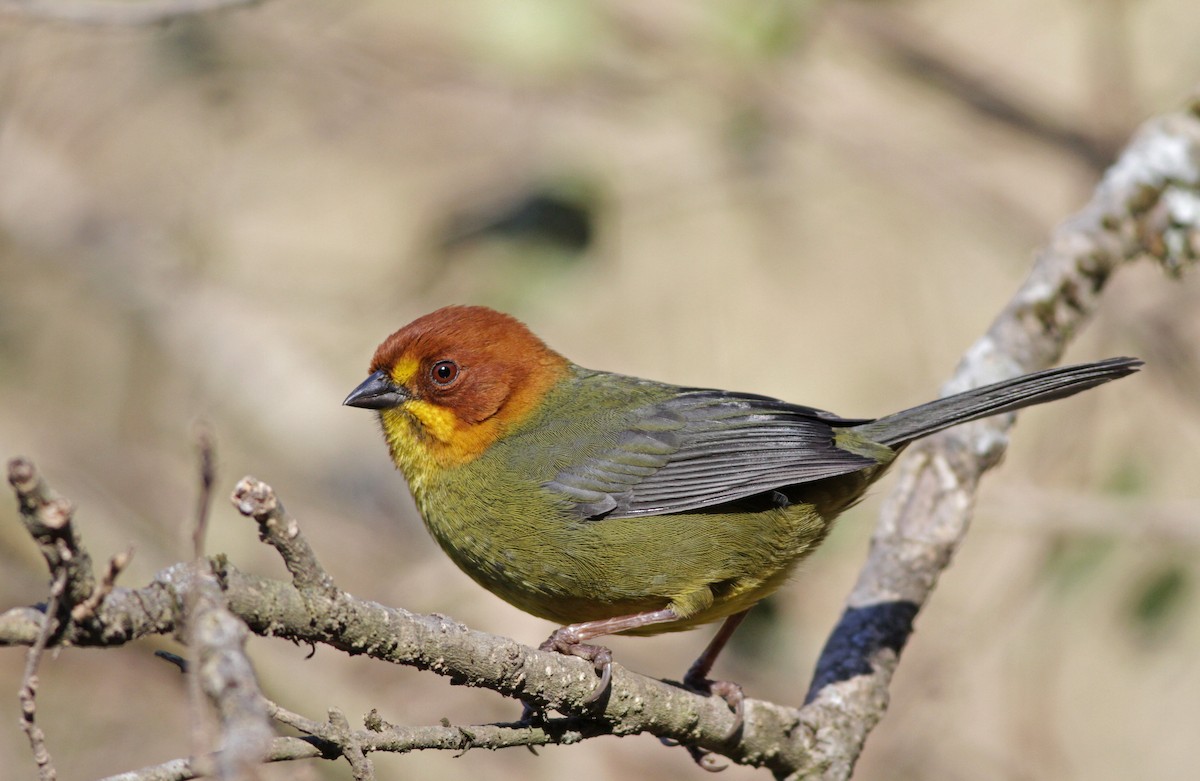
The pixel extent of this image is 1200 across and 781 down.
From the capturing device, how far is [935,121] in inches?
302

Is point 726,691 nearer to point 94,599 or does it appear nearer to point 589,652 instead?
point 589,652

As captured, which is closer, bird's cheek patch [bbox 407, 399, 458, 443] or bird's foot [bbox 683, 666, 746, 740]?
bird's foot [bbox 683, 666, 746, 740]

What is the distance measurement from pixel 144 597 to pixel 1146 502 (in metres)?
4.38

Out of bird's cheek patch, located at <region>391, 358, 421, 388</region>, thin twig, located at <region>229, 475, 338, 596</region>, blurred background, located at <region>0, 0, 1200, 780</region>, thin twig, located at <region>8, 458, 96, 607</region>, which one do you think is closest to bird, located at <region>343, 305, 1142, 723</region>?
bird's cheek patch, located at <region>391, 358, 421, 388</region>

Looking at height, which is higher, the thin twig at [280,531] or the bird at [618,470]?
the bird at [618,470]

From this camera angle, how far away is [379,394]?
12.7ft

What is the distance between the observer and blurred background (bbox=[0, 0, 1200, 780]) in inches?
213

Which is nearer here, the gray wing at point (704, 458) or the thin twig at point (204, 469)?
the thin twig at point (204, 469)

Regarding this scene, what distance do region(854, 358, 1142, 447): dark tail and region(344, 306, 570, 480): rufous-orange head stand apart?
1305 mm

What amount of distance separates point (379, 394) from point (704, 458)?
110cm

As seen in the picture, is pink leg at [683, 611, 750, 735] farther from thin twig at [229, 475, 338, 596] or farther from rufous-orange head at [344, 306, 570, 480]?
thin twig at [229, 475, 338, 596]

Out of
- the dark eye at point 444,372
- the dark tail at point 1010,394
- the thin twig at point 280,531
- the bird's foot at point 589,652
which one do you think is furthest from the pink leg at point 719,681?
the thin twig at point 280,531

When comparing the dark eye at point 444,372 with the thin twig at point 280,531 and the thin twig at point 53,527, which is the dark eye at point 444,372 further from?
the thin twig at point 53,527

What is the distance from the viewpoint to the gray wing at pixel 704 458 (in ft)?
11.5
